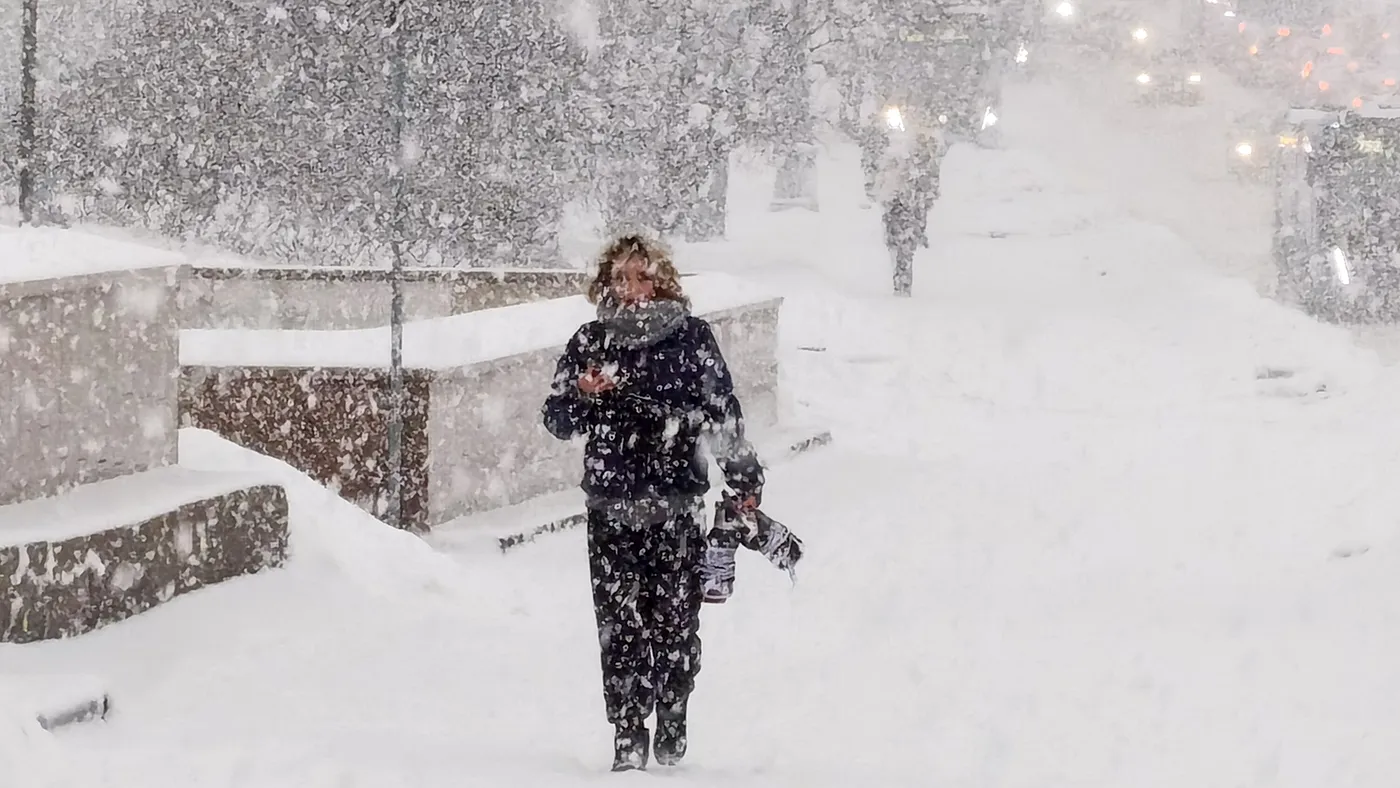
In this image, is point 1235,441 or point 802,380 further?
point 802,380

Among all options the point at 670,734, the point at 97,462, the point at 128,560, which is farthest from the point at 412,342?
the point at 670,734

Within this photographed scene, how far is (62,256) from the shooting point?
7.69 meters

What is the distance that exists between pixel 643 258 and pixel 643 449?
609 mm

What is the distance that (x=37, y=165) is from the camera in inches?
931

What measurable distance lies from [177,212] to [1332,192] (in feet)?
50.6

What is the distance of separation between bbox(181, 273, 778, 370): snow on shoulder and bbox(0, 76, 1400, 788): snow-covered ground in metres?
1.23

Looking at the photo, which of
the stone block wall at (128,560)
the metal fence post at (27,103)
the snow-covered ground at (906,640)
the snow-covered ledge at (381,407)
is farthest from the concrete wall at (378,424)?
the stone block wall at (128,560)

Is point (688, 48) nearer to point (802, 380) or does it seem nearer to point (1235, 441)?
point (802, 380)

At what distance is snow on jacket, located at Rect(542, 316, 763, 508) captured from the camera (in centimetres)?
607

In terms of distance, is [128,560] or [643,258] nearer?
[643,258]

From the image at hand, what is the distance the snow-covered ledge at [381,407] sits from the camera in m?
10.8

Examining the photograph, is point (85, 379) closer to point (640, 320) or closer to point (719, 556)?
point (640, 320)

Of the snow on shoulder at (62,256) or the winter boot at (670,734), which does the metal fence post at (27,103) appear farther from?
the winter boot at (670,734)

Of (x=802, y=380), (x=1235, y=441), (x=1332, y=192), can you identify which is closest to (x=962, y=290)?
(x=1332, y=192)
